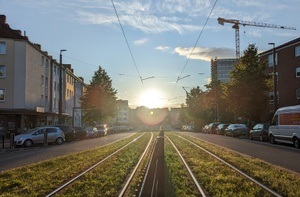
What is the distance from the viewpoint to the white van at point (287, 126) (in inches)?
948

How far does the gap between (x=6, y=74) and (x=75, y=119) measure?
10.8m

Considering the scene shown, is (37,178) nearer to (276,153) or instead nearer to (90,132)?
(276,153)

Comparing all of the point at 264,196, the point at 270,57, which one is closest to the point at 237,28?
the point at 270,57

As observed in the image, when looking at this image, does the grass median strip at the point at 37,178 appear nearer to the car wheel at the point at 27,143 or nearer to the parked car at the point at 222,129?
the car wheel at the point at 27,143

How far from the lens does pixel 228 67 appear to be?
152 m

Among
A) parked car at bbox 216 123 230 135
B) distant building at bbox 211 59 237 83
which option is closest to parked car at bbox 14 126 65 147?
parked car at bbox 216 123 230 135

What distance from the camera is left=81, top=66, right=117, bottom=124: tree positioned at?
72.6m

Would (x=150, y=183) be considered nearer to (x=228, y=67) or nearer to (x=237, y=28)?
(x=237, y=28)

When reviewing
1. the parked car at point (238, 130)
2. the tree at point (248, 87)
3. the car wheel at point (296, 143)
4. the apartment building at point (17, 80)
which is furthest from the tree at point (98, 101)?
the car wheel at point (296, 143)

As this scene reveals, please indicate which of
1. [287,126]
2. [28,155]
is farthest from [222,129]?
[28,155]

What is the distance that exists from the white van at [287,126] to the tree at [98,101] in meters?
47.8

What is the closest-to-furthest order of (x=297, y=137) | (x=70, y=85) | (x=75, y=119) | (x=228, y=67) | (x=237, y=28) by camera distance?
(x=297, y=137) < (x=75, y=119) < (x=70, y=85) < (x=237, y=28) < (x=228, y=67)

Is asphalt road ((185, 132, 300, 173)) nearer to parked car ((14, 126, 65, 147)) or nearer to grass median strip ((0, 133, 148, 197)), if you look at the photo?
grass median strip ((0, 133, 148, 197))

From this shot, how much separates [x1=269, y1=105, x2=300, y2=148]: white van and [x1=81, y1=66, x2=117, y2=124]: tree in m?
47.8
